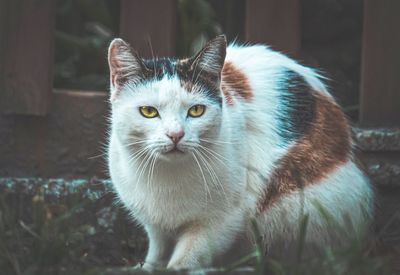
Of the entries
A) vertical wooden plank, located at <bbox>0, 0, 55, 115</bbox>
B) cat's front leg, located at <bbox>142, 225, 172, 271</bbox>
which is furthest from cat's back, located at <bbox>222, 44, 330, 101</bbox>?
vertical wooden plank, located at <bbox>0, 0, 55, 115</bbox>

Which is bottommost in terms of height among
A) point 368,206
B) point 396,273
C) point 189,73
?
point 396,273

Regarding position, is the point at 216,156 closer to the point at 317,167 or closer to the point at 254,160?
the point at 254,160

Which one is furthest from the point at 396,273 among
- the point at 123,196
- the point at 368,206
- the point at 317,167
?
the point at 123,196

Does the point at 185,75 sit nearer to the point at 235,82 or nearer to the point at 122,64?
the point at 122,64

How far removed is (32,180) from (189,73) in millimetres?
1315

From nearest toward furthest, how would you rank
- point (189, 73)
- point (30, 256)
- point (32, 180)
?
point (30, 256), point (189, 73), point (32, 180)

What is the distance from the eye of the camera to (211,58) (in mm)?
3539

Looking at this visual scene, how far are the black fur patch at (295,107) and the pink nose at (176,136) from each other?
608 mm

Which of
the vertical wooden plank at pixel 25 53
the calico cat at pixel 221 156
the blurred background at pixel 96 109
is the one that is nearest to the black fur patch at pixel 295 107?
the calico cat at pixel 221 156

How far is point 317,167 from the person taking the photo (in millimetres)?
3695

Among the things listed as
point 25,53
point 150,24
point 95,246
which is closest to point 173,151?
point 95,246

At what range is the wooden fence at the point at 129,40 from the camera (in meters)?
4.46

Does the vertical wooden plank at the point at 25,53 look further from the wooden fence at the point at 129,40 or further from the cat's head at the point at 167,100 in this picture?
the cat's head at the point at 167,100

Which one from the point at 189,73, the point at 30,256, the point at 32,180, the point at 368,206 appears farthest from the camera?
the point at 32,180
